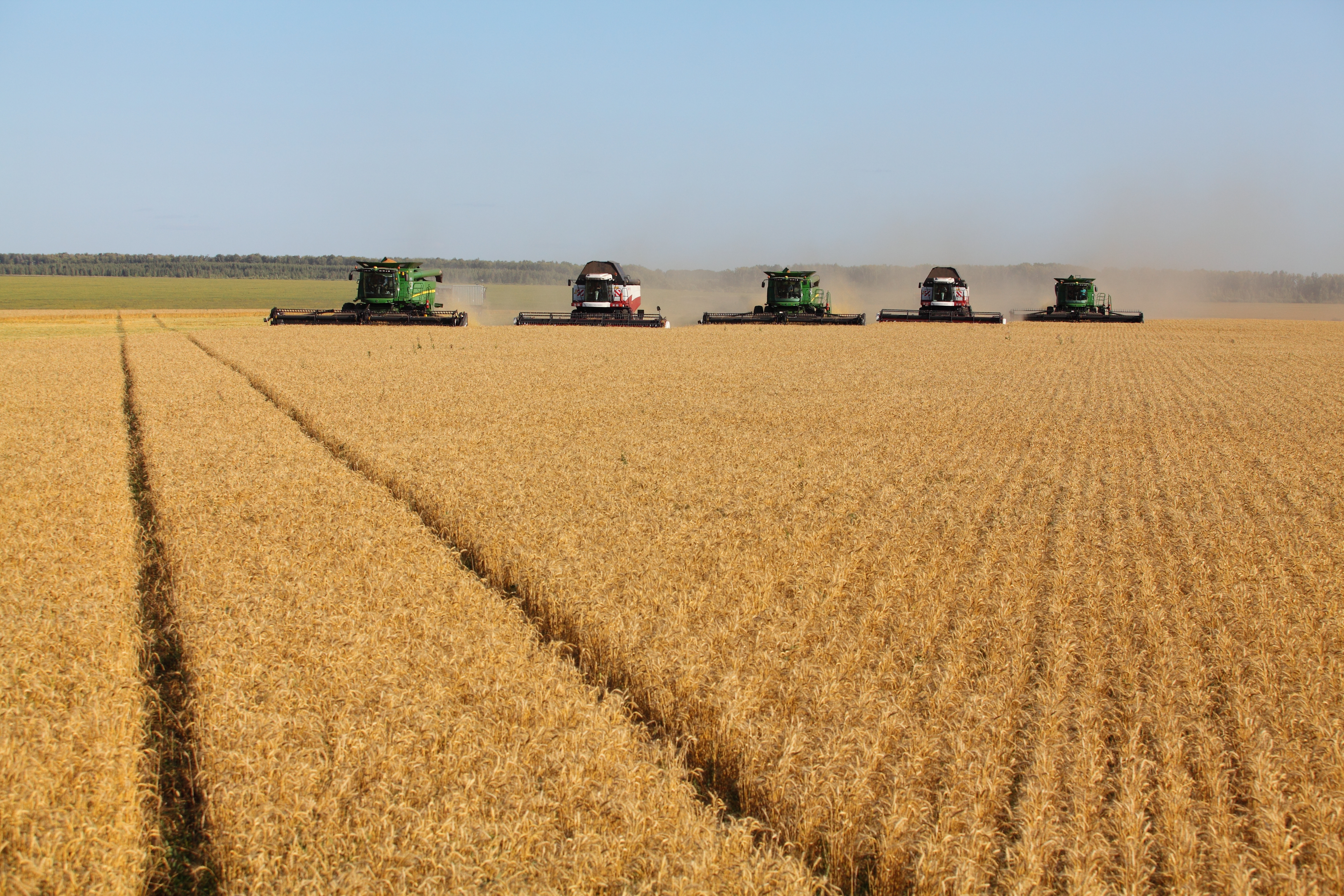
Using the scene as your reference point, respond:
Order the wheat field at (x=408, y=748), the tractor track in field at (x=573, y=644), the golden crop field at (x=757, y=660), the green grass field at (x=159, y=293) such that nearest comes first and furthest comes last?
the wheat field at (x=408, y=748) < the golden crop field at (x=757, y=660) < the tractor track in field at (x=573, y=644) < the green grass field at (x=159, y=293)

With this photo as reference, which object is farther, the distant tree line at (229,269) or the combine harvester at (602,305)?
the distant tree line at (229,269)

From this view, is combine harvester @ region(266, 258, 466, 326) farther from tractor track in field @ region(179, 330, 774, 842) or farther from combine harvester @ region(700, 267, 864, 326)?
tractor track in field @ region(179, 330, 774, 842)

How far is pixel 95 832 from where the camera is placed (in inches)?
147

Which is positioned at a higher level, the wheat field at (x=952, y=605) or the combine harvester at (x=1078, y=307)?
→ the combine harvester at (x=1078, y=307)

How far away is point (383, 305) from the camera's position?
39.6m

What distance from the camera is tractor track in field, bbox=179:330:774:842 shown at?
4.46 meters

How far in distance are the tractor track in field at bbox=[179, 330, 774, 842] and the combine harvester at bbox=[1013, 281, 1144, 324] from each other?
45968 millimetres

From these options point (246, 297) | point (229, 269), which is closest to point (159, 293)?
point (246, 297)

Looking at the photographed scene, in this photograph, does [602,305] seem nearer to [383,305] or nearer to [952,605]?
[383,305]

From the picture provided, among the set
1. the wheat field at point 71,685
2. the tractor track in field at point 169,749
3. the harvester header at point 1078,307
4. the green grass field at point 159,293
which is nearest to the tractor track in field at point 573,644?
the tractor track in field at point 169,749

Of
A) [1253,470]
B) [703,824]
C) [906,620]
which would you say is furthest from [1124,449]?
[703,824]

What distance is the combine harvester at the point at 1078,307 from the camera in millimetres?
48844

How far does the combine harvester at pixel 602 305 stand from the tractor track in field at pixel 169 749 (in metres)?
34.7

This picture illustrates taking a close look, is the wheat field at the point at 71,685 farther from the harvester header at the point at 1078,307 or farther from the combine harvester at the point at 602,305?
the harvester header at the point at 1078,307
